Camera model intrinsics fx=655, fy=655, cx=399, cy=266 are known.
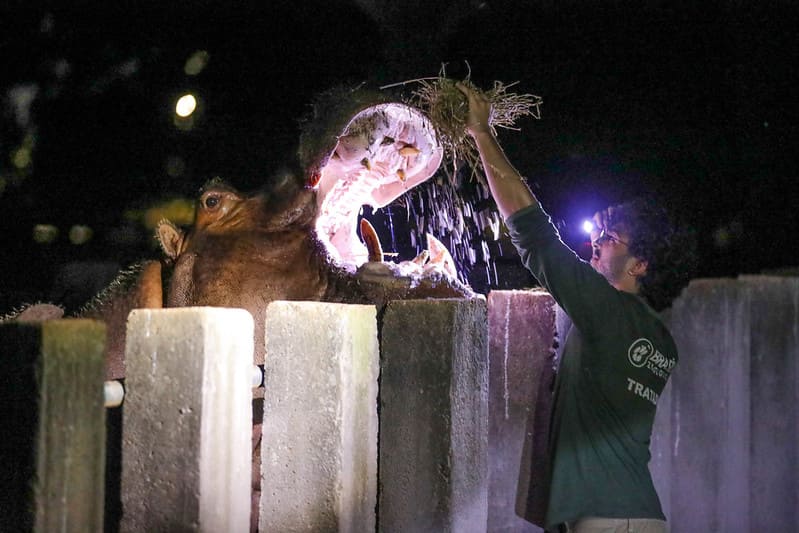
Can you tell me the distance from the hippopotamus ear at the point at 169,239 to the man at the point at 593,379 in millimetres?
2022

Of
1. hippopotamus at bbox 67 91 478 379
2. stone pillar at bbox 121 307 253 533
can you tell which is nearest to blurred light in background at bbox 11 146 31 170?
hippopotamus at bbox 67 91 478 379

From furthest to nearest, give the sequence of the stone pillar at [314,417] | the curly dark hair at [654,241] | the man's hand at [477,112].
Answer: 1. the curly dark hair at [654,241]
2. the man's hand at [477,112]
3. the stone pillar at [314,417]

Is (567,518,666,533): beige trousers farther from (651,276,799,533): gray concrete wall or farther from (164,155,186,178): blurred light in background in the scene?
(164,155,186,178): blurred light in background

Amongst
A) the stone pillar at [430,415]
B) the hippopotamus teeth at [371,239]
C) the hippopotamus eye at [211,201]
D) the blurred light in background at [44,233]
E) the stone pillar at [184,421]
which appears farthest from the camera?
the blurred light in background at [44,233]

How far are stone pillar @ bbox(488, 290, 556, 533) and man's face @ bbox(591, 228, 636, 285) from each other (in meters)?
0.36

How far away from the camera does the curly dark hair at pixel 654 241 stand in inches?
131

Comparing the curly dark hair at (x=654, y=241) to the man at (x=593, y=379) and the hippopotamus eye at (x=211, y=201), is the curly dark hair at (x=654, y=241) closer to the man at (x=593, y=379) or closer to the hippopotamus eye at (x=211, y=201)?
the man at (x=593, y=379)

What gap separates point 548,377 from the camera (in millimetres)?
3631

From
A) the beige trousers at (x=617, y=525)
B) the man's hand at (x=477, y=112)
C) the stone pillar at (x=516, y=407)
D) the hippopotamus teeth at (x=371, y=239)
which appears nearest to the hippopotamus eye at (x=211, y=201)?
the hippopotamus teeth at (x=371, y=239)

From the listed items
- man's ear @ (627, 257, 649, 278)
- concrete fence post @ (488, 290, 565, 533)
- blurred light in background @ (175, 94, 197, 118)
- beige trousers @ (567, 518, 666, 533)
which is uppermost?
blurred light in background @ (175, 94, 197, 118)

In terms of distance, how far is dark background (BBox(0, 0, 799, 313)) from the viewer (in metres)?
5.04

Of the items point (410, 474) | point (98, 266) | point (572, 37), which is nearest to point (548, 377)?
point (410, 474)

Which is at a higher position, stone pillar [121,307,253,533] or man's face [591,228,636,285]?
man's face [591,228,636,285]

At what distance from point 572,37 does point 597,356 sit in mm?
5529
